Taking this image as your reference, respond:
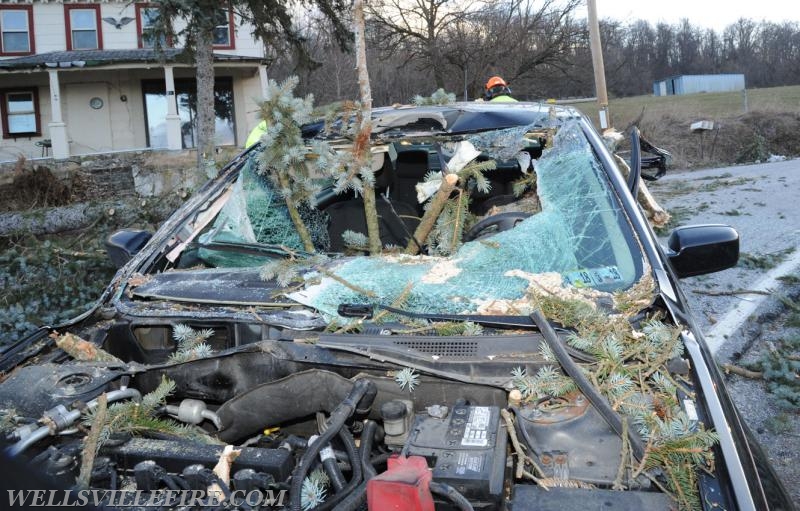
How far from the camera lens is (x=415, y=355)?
2.13 metres

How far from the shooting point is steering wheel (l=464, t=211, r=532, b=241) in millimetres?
3203

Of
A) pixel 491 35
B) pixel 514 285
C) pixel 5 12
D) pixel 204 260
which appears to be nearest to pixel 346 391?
pixel 514 285

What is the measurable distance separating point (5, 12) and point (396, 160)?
26.4m

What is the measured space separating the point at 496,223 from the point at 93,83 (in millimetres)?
25924

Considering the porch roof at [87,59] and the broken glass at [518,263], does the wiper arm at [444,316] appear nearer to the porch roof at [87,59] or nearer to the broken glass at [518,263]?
the broken glass at [518,263]

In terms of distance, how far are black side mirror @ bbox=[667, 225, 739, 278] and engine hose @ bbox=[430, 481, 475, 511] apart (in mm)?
1633

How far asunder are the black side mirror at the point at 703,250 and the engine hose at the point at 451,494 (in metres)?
1.63

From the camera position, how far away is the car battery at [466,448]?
1.56 m

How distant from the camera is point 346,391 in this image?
2.09m

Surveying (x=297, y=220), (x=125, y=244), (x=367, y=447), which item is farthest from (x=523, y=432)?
(x=125, y=244)

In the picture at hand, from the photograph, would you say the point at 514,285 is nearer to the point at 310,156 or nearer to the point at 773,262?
the point at 310,156

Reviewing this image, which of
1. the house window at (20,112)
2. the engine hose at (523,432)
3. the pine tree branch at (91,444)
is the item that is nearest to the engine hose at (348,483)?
the engine hose at (523,432)

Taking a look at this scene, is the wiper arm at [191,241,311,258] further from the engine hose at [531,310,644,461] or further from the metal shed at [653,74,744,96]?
the metal shed at [653,74,744,96]

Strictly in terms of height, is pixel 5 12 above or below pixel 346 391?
above
